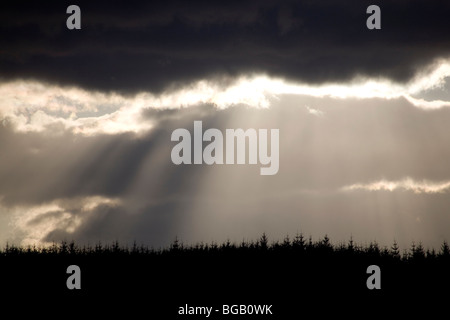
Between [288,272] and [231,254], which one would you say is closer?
[288,272]

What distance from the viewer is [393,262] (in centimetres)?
4384

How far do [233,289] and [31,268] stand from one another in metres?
13.4

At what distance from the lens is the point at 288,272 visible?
40.4 meters

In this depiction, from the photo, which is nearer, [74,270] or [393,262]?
[74,270]

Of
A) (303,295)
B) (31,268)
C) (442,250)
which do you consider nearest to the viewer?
(303,295)
